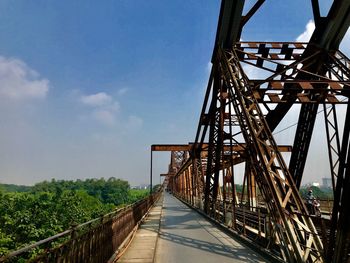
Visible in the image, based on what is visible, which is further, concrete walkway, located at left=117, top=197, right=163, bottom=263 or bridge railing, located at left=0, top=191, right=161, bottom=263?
concrete walkway, located at left=117, top=197, right=163, bottom=263

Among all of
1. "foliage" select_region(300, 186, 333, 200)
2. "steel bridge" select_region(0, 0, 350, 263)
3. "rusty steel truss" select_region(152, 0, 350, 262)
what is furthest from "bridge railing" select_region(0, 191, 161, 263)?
"foliage" select_region(300, 186, 333, 200)

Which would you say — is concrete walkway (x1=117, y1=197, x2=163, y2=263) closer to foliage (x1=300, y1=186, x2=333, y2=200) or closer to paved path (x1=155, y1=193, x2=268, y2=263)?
paved path (x1=155, y1=193, x2=268, y2=263)

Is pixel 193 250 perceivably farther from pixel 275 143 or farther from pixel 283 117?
pixel 283 117

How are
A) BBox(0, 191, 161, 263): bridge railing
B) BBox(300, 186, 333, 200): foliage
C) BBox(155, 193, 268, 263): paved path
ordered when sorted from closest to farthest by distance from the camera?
BBox(0, 191, 161, 263): bridge railing → BBox(155, 193, 268, 263): paved path → BBox(300, 186, 333, 200): foliage

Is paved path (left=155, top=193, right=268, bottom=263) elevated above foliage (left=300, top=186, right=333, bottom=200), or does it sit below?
below

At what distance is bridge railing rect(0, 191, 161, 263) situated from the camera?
368 cm

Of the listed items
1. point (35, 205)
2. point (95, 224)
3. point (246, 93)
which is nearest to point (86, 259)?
point (95, 224)

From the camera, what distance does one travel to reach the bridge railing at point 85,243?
3684 millimetres

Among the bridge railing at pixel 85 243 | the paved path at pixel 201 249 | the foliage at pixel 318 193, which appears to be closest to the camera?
the bridge railing at pixel 85 243

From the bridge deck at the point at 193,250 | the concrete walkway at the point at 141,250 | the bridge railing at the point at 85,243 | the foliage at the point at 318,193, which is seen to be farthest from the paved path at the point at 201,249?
the foliage at the point at 318,193

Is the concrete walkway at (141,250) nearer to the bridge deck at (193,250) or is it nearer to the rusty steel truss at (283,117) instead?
the bridge deck at (193,250)

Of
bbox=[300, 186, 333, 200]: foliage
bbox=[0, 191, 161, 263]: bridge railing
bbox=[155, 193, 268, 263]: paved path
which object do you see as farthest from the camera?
bbox=[300, 186, 333, 200]: foliage

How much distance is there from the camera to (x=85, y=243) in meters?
5.51

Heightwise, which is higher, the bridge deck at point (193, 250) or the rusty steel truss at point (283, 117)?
the rusty steel truss at point (283, 117)
